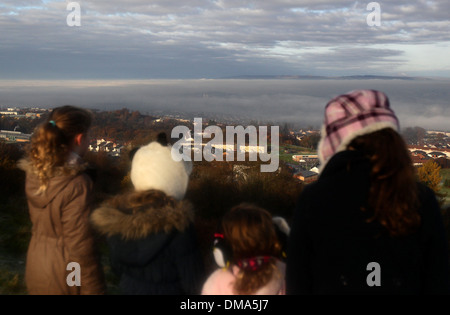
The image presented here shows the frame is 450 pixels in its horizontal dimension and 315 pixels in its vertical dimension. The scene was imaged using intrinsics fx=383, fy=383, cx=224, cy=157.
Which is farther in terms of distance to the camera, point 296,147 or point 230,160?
point 296,147

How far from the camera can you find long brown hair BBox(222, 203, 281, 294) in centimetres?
205

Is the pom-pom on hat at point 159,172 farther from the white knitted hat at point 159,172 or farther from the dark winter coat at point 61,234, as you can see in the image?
the dark winter coat at point 61,234

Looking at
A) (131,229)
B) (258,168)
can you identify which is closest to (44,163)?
(131,229)

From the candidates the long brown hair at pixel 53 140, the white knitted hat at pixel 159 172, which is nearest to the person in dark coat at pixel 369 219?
the white knitted hat at pixel 159 172

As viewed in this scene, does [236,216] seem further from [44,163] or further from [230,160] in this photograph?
[230,160]

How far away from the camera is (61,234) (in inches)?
97.3

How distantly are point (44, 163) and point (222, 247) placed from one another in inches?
48.9

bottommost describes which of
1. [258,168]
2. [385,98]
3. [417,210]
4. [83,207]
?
[258,168]

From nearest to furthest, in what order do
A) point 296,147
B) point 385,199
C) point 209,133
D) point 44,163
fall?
point 385,199, point 44,163, point 209,133, point 296,147

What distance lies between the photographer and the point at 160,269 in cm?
224

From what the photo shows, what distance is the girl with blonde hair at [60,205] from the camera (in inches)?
94.5

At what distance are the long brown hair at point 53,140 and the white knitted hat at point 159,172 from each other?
44cm

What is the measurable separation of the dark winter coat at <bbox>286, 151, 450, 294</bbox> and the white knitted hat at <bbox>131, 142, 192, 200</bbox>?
0.95 metres

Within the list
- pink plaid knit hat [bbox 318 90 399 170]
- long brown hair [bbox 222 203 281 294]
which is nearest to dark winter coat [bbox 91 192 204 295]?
long brown hair [bbox 222 203 281 294]
